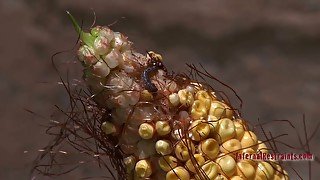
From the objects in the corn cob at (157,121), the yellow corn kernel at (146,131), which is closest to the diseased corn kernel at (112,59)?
the corn cob at (157,121)

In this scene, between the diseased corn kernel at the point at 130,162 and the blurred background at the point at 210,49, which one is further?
the blurred background at the point at 210,49

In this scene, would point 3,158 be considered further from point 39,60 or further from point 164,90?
point 164,90

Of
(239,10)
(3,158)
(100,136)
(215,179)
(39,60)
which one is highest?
(239,10)

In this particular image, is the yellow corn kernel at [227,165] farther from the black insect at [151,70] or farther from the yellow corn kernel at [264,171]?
the black insect at [151,70]

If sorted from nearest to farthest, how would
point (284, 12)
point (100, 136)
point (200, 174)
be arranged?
point (200, 174)
point (100, 136)
point (284, 12)

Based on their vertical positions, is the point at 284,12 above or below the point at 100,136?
above

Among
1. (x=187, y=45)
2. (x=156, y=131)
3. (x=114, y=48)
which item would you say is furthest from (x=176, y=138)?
(x=187, y=45)

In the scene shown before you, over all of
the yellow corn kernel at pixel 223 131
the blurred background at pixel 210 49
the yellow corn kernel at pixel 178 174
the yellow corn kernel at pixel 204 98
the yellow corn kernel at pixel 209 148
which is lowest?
the yellow corn kernel at pixel 178 174
